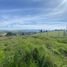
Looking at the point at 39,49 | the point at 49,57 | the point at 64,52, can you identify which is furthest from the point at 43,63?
the point at 64,52

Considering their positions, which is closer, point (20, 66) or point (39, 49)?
point (20, 66)

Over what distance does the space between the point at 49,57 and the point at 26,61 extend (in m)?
1.68

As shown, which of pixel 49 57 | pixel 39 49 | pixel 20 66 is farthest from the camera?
pixel 39 49

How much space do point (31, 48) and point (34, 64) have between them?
2860mm

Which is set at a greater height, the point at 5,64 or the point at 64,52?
the point at 5,64

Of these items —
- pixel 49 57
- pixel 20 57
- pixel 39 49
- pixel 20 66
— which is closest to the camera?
pixel 20 66

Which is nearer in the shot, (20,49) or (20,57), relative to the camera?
(20,57)

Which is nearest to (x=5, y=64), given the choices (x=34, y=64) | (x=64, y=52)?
(x=34, y=64)

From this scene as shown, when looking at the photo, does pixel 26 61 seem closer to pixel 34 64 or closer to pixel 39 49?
pixel 34 64

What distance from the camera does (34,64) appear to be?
13523 millimetres

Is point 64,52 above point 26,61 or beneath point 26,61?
beneath

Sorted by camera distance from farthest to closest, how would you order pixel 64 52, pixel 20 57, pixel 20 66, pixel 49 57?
pixel 64 52
pixel 49 57
pixel 20 57
pixel 20 66

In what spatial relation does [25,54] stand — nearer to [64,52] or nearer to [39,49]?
[39,49]

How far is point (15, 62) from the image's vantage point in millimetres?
13320
